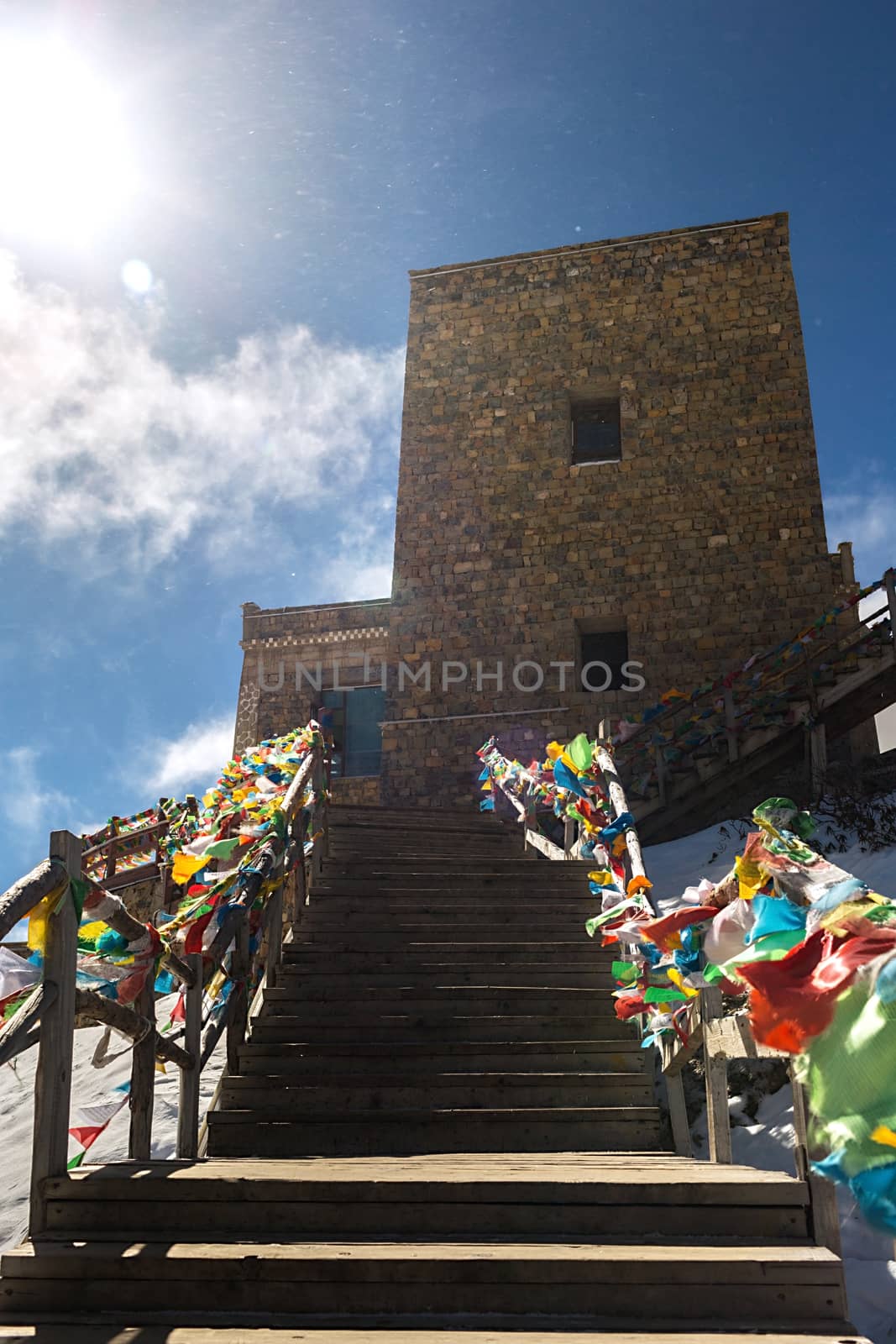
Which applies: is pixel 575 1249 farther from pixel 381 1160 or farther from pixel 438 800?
pixel 438 800

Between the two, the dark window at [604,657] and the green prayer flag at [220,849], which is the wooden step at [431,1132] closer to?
the green prayer flag at [220,849]

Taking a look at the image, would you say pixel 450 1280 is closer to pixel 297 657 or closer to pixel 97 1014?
pixel 97 1014

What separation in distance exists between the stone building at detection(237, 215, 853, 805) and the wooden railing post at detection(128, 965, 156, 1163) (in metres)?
11.3

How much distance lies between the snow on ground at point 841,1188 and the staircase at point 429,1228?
0.41m

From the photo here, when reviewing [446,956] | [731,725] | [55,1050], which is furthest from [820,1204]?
[731,725]

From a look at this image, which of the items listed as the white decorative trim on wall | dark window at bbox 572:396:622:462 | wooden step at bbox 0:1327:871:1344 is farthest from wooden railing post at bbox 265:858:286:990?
the white decorative trim on wall

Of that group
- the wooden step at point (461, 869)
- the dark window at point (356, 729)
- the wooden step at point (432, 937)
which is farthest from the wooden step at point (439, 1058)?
the dark window at point (356, 729)

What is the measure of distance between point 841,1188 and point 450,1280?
3.42 ft

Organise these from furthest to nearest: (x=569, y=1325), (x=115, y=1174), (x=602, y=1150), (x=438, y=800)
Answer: (x=438, y=800) < (x=602, y=1150) < (x=115, y=1174) < (x=569, y=1325)

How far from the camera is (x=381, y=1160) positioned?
4.07 meters

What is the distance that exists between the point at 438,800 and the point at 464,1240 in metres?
12.1

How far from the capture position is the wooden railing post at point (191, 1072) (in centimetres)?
420

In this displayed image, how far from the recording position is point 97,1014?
138 inches

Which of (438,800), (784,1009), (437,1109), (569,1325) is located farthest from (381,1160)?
(438,800)
